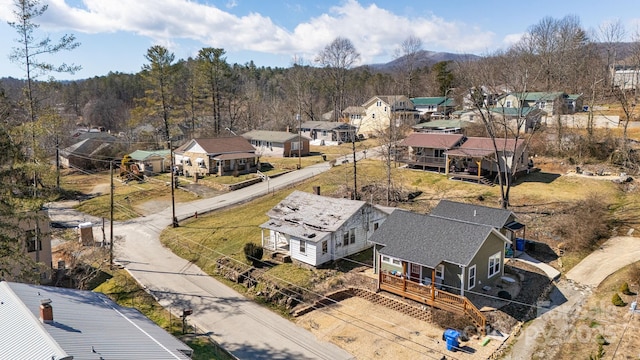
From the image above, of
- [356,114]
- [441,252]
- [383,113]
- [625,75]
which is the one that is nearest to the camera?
[441,252]

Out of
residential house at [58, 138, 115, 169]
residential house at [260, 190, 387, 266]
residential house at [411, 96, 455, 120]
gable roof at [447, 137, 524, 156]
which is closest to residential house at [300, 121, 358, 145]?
residential house at [411, 96, 455, 120]

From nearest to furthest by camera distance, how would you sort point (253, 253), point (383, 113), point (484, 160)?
point (253, 253), point (484, 160), point (383, 113)

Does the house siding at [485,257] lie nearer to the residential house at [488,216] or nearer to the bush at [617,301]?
the residential house at [488,216]

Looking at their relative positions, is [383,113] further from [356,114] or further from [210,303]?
[210,303]

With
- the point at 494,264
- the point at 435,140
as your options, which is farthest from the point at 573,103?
the point at 494,264

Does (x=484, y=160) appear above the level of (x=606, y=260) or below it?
above

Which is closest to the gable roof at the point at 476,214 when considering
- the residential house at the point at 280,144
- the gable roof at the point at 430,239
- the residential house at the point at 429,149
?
the gable roof at the point at 430,239

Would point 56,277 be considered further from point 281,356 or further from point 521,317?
point 521,317
